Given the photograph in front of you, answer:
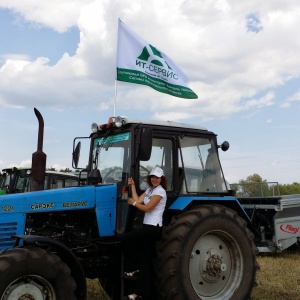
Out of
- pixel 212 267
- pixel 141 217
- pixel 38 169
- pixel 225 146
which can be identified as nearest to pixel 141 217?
pixel 141 217

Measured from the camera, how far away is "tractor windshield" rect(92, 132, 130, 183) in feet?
18.8

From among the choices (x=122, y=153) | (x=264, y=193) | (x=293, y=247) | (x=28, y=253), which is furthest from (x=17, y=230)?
(x=293, y=247)

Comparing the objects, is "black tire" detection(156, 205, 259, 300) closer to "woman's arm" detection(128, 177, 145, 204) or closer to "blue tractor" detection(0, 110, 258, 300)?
"blue tractor" detection(0, 110, 258, 300)

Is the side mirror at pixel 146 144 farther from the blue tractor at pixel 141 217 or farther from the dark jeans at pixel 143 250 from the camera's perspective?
the dark jeans at pixel 143 250

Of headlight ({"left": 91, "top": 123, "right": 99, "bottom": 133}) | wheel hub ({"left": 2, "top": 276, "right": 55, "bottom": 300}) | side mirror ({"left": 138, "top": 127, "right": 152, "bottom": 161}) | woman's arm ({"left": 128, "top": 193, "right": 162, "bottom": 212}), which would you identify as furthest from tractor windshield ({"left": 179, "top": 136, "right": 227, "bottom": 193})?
wheel hub ({"left": 2, "top": 276, "right": 55, "bottom": 300})

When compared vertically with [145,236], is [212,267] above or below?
below

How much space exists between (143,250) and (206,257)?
0.95m

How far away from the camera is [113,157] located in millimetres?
5996

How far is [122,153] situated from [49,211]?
1136mm

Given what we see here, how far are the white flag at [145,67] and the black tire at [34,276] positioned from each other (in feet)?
11.3

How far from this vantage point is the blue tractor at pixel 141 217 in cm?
531

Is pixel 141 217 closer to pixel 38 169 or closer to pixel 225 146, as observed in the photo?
pixel 38 169

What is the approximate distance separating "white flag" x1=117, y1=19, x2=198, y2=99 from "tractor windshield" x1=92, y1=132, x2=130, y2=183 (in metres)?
1.47

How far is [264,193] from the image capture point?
11016 mm
